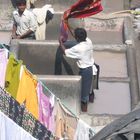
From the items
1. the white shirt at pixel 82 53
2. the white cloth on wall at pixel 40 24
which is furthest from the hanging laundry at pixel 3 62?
the white cloth on wall at pixel 40 24

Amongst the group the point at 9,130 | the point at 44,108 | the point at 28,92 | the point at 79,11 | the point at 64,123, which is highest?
the point at 79,11

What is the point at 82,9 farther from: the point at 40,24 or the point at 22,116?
the point at 22,116

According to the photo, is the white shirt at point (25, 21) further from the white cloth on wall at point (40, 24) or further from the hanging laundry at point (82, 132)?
the hanging laundry at point (82, 132)

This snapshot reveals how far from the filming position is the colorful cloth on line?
776 cm

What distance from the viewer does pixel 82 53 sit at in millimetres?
10352

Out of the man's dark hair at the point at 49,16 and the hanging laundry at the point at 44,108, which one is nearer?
the hanging laundry at the point at 44,108

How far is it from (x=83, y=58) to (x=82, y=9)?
130 cm

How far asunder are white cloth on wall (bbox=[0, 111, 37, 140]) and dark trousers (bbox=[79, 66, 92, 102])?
2674 mm

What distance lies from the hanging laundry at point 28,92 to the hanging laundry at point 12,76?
78mm

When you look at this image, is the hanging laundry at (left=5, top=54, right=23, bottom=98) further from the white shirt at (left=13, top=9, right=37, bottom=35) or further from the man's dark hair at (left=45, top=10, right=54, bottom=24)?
the man's dark hair at (left=45, top=10, right=54, bottom=24)

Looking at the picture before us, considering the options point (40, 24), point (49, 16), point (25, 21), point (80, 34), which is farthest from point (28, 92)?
point (49, 16)

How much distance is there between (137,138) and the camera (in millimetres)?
6762

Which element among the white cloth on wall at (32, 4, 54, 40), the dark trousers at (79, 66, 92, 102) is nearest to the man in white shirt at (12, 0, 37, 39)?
the white cloth on wall at (32, 4, 54, 40)

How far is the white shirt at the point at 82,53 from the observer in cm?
1035
